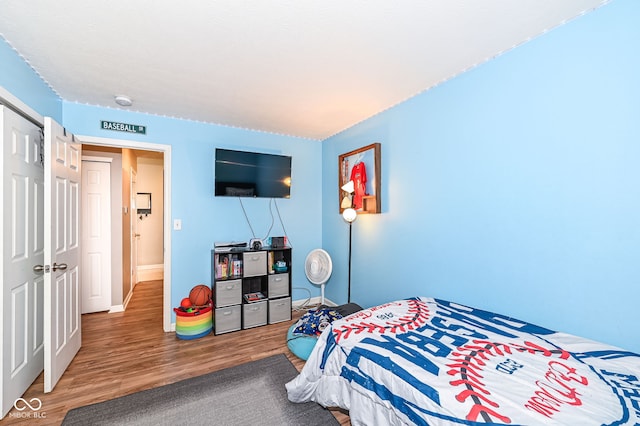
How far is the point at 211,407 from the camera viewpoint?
1.88 meters

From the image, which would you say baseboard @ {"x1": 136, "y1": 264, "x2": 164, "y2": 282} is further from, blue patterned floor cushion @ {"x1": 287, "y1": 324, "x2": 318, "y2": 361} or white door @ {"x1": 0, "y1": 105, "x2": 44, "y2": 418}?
blue patterned floor cushion @ {"x1": 287, "y1": 324, "x2": 318, "y2": 361}

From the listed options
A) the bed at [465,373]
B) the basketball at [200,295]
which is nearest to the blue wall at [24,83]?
the basketball at [200,295]

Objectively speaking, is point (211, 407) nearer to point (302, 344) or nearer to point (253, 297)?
point (302, 344)

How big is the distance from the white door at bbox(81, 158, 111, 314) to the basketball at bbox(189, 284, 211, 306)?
153 centimetres

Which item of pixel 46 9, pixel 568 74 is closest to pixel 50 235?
pixel 46 9

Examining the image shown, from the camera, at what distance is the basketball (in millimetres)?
3096

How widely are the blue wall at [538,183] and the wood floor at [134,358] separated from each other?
1484 mm

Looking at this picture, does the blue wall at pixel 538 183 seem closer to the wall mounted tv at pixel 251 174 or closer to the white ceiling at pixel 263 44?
the white ceiling at pixel 263 44

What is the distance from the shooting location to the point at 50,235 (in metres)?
2.01

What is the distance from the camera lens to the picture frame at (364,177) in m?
3.00

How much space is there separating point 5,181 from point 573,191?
3.54 m

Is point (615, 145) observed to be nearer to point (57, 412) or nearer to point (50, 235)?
point (50, 235)

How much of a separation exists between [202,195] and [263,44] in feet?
6.97

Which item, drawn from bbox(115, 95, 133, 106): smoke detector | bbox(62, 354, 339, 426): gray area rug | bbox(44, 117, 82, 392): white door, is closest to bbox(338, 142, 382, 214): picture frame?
bbox(62, 354, 339, 426): gray area rug
